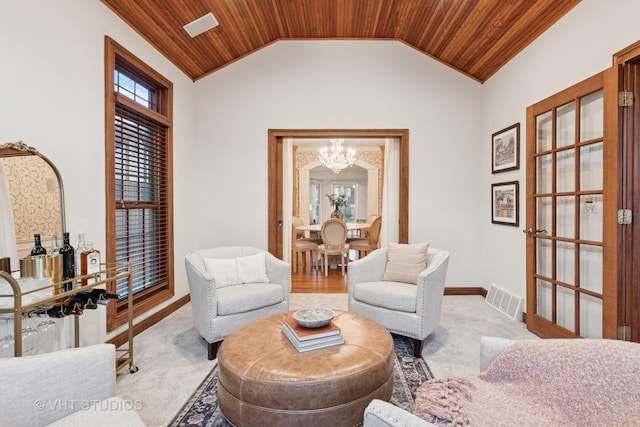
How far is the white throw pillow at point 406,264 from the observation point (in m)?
2.89

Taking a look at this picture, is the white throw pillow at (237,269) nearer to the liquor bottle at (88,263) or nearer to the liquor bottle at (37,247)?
the liquor bottle at (88,263)

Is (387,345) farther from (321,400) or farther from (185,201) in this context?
(185,201)

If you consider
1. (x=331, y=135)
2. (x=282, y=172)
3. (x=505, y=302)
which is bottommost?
(x=505, y=302)

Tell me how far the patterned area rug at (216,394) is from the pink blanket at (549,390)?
0.81 metres

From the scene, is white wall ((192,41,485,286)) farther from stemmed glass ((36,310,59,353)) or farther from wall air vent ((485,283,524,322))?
stemmed glass ((36,310,59,353))

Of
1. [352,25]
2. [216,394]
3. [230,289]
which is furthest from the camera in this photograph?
[352,25]

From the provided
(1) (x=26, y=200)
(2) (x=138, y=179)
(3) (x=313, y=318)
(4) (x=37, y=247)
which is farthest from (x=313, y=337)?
(2) (x=138, y=179)

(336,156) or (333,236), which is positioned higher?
(336,156)

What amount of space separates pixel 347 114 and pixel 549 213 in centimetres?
245

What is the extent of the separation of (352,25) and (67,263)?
362 cm

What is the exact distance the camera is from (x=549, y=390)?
1052 mm

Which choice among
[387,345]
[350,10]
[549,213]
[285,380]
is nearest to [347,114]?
[350,10]

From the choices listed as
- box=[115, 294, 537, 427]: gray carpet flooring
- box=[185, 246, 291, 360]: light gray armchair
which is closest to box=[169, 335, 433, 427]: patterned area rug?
box=[115, 294, 537, 427]: gray carpet flooring

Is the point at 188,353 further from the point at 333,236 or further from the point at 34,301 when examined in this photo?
the point at 333,236
